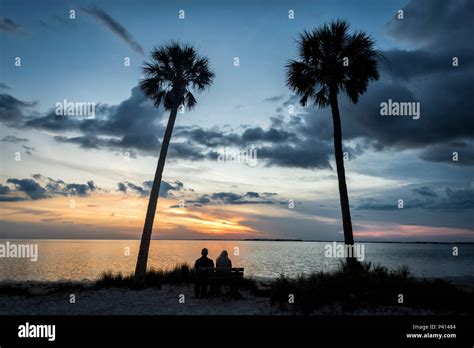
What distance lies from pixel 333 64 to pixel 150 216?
1209cm

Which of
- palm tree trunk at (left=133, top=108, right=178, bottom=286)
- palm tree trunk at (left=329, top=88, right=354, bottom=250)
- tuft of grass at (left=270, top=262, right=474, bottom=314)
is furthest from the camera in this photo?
palm tree trunk at (left=329, top=88, right=354, bottom=250)

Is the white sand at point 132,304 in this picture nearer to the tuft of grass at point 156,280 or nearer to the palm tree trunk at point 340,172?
the tuft of grass at point 156,280

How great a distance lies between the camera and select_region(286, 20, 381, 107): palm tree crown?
19.3 m

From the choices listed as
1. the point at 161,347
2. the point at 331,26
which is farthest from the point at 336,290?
the point at 331,26

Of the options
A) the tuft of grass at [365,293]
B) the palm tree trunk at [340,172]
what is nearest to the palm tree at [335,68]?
the palm tree trunk at [340,172]

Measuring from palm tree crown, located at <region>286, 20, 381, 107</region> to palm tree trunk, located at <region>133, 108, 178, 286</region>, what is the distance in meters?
7.15

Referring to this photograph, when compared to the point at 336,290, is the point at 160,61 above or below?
above

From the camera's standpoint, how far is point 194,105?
69.0ft

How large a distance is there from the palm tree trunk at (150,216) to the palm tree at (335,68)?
7178 mm

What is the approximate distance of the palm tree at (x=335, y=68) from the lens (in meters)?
19.2

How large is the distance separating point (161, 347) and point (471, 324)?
764cm

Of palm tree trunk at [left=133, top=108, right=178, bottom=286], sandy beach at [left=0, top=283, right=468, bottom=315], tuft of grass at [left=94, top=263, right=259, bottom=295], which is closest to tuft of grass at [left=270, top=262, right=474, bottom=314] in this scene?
sandy beach at [left=0, top=283, right=468, bottom=315]

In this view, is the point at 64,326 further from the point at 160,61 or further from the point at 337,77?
the point at 337,77

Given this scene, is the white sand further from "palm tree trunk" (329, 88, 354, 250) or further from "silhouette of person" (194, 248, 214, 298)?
"palm tree trunk" (329, 88, 354, 250)
